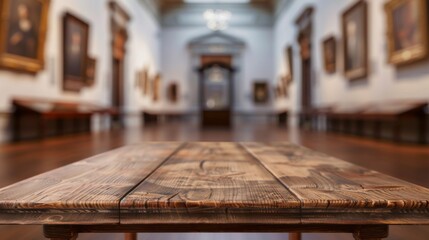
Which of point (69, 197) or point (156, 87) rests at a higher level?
point (156, 87)

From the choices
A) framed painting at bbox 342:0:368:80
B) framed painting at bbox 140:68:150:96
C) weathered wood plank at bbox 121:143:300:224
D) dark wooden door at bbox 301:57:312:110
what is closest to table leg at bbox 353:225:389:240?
weathered wood plank at bbox 121:143:300:224

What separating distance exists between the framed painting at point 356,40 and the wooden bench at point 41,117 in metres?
6.70

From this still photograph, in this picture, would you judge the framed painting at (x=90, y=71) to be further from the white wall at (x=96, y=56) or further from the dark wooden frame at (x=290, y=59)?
the dark wooden frame at (x=290, y=59)

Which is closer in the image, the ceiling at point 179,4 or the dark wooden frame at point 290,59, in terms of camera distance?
the dark wooden frame at point 290,59

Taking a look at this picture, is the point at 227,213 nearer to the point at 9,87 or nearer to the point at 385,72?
the point at 9,87

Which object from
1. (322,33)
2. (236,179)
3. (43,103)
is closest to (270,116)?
(322,33)

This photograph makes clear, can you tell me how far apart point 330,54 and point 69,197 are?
11221 mm

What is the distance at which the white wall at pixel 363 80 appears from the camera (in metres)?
6.88

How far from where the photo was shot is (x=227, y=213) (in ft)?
2.64

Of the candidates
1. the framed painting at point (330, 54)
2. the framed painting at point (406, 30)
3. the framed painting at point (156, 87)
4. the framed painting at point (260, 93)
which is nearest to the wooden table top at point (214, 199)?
the framed painting at point (406, 30)

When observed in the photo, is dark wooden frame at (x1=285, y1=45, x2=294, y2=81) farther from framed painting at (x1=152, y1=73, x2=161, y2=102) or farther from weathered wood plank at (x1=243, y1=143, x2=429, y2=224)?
weathered wood plank at (x1=243, y1=143, x2=429, y2=224)

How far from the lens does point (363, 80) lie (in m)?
8.91

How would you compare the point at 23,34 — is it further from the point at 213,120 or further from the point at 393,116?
the point at 213,120

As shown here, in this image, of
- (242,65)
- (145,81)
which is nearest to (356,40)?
(145,81)
